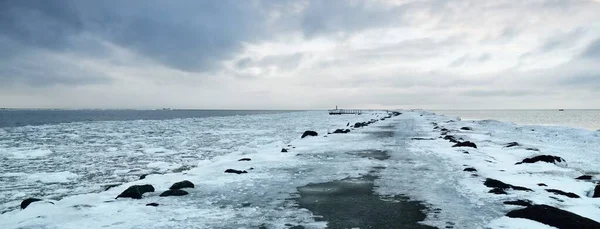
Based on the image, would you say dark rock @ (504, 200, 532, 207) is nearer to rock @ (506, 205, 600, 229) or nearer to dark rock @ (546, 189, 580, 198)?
rock @ (506, 205, 600, 229)

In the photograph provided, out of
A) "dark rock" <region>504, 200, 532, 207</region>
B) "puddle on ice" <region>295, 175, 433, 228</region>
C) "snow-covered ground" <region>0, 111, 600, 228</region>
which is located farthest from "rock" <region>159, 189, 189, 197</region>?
"dark rock" <region>504, 200, 532, 207</region>

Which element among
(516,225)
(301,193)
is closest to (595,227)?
(516,225)

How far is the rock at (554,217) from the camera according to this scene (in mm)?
6551

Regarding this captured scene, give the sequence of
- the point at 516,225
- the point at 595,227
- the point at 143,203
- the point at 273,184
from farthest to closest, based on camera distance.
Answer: the point at 273,184, the point at 143,203, the point at 516,225, the point at 595,227

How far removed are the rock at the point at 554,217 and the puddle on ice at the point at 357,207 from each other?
1832 mm

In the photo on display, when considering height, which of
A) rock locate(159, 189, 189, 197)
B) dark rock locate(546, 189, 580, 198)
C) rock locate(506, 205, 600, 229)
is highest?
rock locate(506, 205, 600, 229)

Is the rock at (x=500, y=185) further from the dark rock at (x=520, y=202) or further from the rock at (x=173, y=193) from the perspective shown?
the rock at (x=173, y=193)

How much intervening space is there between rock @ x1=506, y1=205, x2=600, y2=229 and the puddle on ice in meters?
1.83

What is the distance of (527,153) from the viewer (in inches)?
761

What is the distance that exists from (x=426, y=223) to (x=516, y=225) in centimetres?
154

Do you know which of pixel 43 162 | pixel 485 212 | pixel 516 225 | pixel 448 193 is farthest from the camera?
pixel 43 162

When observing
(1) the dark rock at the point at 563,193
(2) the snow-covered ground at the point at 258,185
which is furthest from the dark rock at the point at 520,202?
(1) the dark rock at the point at 563,193

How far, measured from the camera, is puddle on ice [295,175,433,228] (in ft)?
23.4

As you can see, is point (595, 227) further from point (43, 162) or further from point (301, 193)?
point (43, 162)
